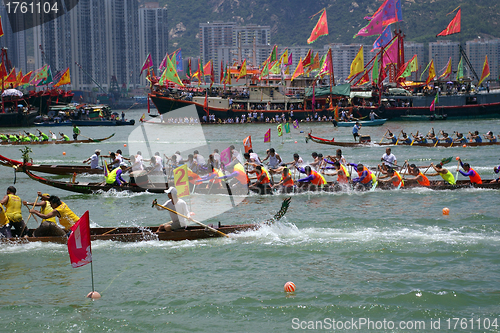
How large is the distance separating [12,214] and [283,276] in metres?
7.70

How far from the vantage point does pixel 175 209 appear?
14.3 metres

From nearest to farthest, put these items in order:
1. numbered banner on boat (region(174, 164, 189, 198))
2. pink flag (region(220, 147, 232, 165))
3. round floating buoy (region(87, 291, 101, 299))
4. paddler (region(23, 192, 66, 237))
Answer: round floating buoy (region(87, 291, 101, 299)) → paddler (region(23, 192, 66, 237)) → numbered banner on boat (region(174, 164, 189, 198)) → pink flag (region(220, 147, 232, 165))

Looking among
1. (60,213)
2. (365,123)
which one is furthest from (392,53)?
(60,213)

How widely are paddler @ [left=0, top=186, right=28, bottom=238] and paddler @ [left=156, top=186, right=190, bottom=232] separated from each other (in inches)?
152

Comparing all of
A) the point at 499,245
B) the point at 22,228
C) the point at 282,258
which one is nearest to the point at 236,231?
the point at 282,258

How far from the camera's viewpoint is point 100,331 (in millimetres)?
10180

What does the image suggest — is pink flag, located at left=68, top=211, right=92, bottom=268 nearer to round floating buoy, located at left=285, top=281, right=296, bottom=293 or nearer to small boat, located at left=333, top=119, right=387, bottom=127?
round floating buoy, located at left=285, top=281, right=296, bottom=293

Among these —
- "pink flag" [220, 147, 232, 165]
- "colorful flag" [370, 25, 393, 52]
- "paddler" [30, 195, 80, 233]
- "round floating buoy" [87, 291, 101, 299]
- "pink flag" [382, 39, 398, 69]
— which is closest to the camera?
"round floating buoy" [87, 291, 101, 299]

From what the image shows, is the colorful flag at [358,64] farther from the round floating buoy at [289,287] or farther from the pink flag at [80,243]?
the pink flag at [80,243]

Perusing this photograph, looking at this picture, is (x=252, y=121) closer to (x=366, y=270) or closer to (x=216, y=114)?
(x=216, y=114)

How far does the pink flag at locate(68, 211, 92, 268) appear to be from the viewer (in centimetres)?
1086

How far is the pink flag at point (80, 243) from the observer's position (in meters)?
10.9

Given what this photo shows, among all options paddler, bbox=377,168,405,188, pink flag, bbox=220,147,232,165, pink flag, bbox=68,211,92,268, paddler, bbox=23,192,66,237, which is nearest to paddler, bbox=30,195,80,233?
paddler, bbox=23,192,66,237

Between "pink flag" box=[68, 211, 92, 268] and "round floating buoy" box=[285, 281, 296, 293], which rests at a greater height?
"pink flag" box=[68, 211, 92, 268]
